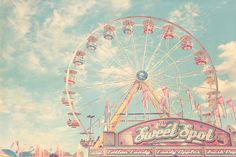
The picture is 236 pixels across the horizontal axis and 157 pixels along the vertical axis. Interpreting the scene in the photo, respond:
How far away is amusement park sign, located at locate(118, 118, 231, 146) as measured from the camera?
14.6 m

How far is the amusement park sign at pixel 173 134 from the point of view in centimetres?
1459

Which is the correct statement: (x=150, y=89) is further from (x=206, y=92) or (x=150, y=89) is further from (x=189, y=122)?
(x=189, y=122)

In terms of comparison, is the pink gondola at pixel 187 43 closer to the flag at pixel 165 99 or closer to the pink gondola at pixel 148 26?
the pink gondola at pixel 148 26

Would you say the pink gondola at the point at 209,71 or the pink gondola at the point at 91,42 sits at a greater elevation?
the pink gondola at the point at 91,42

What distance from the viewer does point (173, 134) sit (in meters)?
14.7

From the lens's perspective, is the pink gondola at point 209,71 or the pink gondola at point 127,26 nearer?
the pink gondola at point 209,71

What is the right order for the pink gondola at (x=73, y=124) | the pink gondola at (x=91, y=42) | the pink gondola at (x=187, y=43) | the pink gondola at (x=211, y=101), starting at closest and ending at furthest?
1. the pink gondola at (x=73, y=124)
2. the pink gondola at (x=211, y=101)
3. the pink gondola at (x=91, y=42)
4. the pink gondola at (x=187, y=43)

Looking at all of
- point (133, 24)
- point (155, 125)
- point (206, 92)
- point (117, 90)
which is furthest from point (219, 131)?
point (133, 24)

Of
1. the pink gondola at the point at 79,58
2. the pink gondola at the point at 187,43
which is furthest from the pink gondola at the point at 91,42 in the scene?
the pink gondola at the point at 187,43

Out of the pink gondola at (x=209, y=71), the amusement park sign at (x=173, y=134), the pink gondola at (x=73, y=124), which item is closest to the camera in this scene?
the amusement park sign at (x=173, y=134)

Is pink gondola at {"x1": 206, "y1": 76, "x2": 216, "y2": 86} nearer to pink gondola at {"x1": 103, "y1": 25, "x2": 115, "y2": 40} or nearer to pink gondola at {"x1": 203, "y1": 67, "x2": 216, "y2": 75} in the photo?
pink gondola at {"x1": 203, "y1": 67, "x2": 216, "y2": 75}


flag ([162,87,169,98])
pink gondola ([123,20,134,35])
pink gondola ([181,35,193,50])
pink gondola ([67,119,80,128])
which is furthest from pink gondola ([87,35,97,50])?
pink gondola ([181,35,193,50])

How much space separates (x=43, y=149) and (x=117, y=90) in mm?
5227

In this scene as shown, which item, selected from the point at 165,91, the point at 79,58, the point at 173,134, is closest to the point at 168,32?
the point at 165,91
